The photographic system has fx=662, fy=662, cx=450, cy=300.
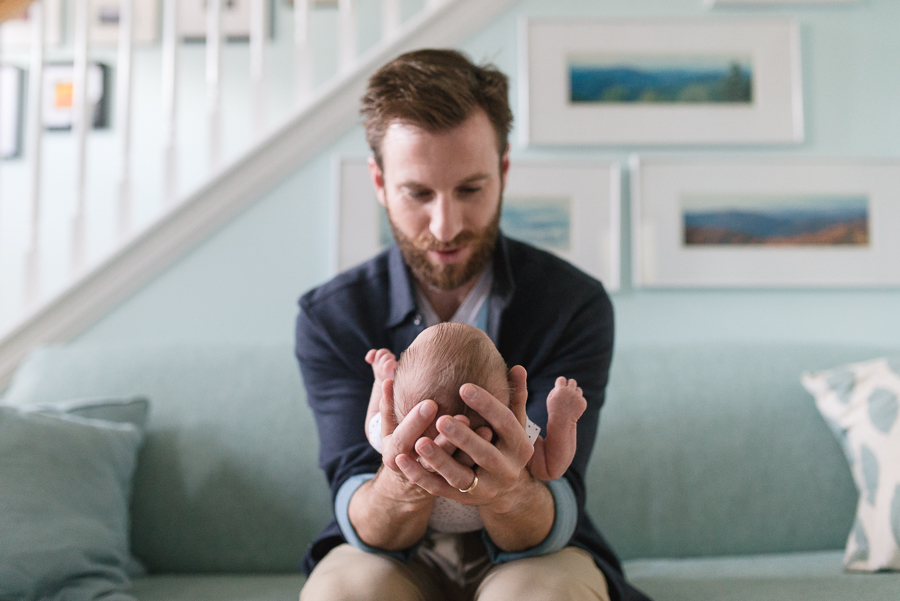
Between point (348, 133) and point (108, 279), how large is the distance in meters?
0.84

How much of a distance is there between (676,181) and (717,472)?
0.94 m

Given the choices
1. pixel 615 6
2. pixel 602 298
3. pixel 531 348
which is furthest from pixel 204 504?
pixel 615 6

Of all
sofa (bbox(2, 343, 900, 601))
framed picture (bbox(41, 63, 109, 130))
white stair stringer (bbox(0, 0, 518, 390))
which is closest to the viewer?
sofa (bbox(2, 343, 900, 601))

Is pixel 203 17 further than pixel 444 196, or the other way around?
pixel 203 17

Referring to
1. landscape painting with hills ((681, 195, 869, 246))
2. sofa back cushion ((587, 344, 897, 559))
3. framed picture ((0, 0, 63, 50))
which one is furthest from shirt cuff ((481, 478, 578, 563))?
framed picture ((0, 0, 63, 50))

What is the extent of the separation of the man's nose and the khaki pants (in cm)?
50

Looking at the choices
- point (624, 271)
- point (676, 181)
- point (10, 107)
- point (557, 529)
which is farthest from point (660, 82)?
point (10, 107)

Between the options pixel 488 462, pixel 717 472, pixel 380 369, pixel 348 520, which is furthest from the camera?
pixel 717 472

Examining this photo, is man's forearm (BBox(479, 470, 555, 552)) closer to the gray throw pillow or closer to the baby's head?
the baby's head

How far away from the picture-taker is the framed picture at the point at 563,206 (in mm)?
2025

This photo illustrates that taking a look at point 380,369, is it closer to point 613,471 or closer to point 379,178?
point 379,178

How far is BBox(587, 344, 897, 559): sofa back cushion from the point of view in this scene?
1.48m

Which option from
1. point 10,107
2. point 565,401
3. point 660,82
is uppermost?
point 10,107

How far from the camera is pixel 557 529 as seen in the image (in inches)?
38.8
